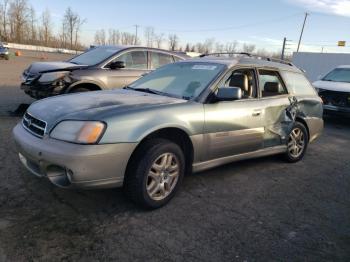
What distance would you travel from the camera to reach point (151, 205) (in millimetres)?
3529

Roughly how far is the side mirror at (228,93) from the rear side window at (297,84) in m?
1.73

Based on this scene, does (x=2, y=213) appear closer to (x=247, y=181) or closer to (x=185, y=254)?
(x=185, y=254)

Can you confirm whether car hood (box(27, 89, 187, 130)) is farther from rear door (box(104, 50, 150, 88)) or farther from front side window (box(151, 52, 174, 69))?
front side window (box(151, 52, 174, 69))

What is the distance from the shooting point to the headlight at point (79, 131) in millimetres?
3088

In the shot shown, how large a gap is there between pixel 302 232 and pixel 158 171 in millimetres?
1562

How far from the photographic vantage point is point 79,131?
10.2ft

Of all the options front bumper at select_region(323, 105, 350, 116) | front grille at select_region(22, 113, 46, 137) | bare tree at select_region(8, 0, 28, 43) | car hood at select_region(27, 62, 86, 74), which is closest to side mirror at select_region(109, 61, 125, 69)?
car hood at select_region(27, 62, 86, 74)

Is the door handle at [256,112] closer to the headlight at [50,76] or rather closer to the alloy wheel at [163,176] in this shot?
the alloy wheel at [163,176]

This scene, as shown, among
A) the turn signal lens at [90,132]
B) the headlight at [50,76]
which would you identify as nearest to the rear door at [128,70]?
the headlight at [50,76]

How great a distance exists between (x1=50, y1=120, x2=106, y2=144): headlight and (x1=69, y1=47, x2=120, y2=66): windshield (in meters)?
4.57

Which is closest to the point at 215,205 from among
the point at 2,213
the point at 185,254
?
the point at 185,254

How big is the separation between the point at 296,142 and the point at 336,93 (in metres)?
5.04

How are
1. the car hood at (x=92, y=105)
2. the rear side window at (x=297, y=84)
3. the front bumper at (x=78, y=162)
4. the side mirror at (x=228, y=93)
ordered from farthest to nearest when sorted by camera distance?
the rear side window at (x=297, y=84) < the side mirror at (x=228, y=93) < the car hood at (x=92, y=105) < the front bumper at (x=78, y=162)

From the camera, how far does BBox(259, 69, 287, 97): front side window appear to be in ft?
16.1
